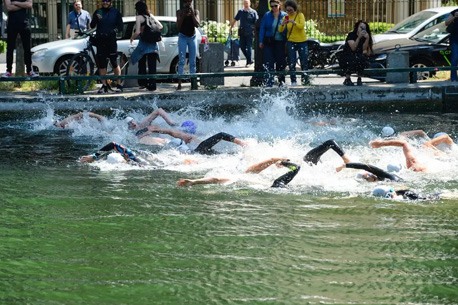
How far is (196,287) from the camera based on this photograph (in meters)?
6.92

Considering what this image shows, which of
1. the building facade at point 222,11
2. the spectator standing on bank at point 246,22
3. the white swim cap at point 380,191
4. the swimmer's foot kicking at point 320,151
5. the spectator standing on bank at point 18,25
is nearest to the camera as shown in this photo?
the white swim cap at point 380,191

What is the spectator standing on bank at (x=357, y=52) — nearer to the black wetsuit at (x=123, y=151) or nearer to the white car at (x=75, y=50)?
the white car at (x=75, y=50)

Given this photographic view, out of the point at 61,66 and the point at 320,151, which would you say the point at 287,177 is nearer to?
the point at 320,151

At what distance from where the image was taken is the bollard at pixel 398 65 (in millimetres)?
19719

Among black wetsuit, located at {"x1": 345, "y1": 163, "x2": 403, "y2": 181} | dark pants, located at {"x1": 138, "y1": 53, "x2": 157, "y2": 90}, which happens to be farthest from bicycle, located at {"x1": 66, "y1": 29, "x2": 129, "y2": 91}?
black wetsuit, located at {"x1": 345, "y1": 163, "x2": 403, "y2": 181}

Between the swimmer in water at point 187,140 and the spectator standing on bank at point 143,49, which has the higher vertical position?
the spectator standing on bank at point 143,49

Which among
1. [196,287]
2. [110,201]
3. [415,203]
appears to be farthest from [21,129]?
[196,287]

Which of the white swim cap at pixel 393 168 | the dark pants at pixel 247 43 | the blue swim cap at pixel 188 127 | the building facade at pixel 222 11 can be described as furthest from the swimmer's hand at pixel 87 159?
the building facade at pixel 222 11

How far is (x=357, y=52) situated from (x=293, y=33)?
1.40m

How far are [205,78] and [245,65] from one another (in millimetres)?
8772

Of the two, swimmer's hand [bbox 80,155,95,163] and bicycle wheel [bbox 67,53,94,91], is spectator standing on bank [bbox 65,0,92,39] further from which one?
swimmer's hand [bbox 80,155,95,163]

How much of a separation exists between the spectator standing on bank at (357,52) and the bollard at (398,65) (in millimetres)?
874

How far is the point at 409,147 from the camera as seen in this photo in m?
11.7

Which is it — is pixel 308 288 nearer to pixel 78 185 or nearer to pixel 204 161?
pixel 78 185
